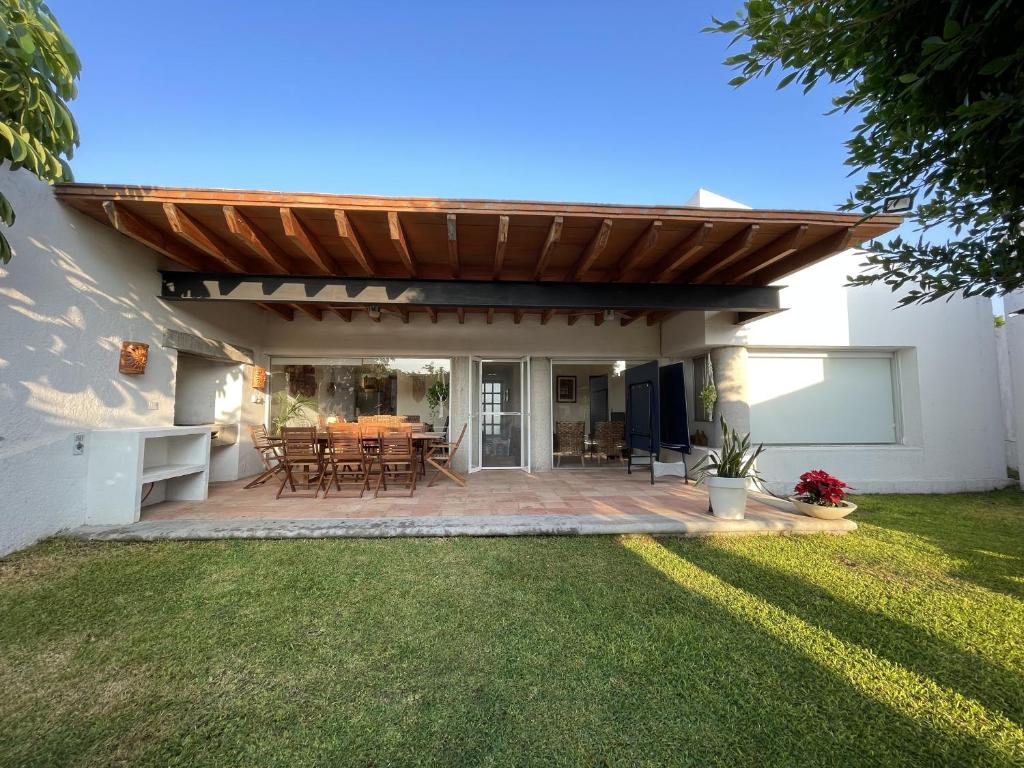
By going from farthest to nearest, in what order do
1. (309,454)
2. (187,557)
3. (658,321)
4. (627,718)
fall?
(658,321)
(309,454)
(187,557)
(627,718)

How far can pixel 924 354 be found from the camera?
6.51 m

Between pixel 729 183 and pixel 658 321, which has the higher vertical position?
pixel 729 183

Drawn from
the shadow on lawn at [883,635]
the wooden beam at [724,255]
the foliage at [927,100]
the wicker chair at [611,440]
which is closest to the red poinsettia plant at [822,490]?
the shadow on lawn at [883,635]

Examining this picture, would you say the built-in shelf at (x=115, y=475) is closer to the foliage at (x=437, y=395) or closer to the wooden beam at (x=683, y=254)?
the foliage at (x=437, y=395)

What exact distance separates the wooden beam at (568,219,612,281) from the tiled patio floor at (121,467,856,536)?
2724 millimetres

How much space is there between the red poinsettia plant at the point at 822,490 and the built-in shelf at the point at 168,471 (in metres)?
6.64

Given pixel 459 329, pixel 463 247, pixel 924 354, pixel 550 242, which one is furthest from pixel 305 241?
pixel 924 354

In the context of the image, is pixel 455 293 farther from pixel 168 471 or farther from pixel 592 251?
pixel 168 471

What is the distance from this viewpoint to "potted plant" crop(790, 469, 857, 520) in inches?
166

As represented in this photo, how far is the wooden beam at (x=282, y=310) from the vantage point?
6.79 metres

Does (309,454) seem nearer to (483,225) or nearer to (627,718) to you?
(483,225)

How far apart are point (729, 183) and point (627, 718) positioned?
7.91 meters

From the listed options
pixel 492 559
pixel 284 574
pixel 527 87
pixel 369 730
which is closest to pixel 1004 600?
pixel 492 559

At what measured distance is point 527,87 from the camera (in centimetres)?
739
